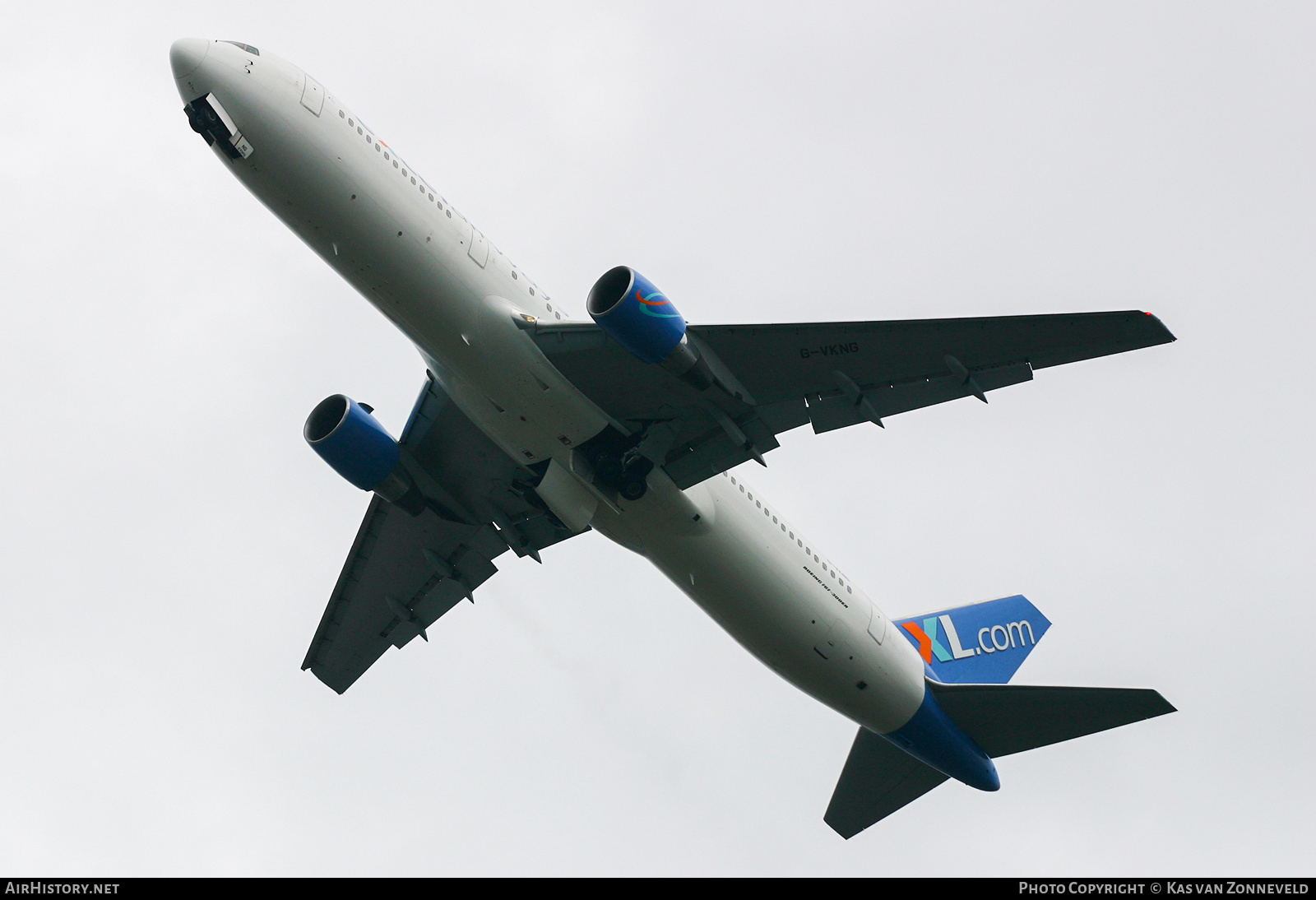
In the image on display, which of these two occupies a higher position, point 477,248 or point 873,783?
point 477,248

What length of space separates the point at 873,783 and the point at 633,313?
15.2 meters

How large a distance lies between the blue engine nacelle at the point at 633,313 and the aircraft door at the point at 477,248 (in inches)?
105

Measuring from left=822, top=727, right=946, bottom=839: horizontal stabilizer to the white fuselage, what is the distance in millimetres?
3268

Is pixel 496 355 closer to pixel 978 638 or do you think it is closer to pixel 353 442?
pixel 353 442

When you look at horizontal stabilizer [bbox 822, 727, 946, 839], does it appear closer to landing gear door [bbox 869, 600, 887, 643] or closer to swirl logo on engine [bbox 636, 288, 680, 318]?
landing gear door [bbox 869, 600, 887, 643]

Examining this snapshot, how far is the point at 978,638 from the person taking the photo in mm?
32875

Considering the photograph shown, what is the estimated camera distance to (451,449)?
30.0 meters

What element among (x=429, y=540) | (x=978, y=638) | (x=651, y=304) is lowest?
(x=429, y=540)

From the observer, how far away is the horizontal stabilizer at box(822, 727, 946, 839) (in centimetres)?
3234

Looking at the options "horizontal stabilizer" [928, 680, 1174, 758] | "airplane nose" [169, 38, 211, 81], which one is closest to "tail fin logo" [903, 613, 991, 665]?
"horizontal stabilizer" [928, 680, 1174, 758]

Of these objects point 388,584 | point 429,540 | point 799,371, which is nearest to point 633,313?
point 799,371

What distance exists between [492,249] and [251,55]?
566cm

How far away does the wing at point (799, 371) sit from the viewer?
24.1 metres

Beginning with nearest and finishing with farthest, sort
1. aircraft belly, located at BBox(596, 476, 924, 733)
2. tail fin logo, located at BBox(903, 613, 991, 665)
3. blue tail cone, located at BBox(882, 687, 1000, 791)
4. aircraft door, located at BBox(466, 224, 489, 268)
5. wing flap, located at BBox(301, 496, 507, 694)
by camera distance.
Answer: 1. aircraft door, located at BBox(466, 224, 489, 268)
2. aircraft belly, located at BBox(596, 476, 924, 733)
3. blue tail cone, located at BBox(882, 687, 1000, 791)
4. tail fin logo, located at BBox(903, 613, 991, 665)
5. wing flap, located at BBox(301, 496, 507, 694)
